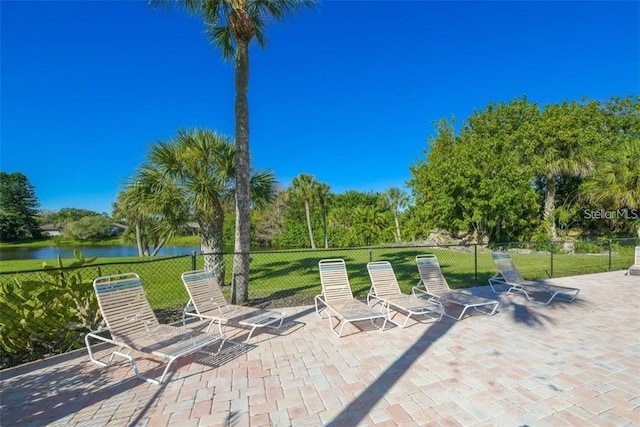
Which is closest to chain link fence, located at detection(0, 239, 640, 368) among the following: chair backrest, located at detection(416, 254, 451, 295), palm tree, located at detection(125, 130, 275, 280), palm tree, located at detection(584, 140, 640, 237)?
palm tree, located at detection(125, 130, 275, 280)

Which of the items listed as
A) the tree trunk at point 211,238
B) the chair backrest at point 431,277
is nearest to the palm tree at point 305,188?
the tree trunk at point 211,238

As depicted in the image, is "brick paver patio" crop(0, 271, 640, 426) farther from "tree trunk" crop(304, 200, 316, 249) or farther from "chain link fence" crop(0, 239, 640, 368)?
"tree trunk" crop(304, 200, 316, 249)

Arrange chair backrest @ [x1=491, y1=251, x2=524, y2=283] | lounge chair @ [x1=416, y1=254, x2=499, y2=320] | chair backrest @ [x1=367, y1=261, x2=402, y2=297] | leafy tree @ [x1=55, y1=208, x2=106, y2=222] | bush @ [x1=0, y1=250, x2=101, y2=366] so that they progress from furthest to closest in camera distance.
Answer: leafy tree @ [x1=55, y1=208, x2=106, y2=222]
chair backrest @ [x1=491, y1=251, x2=524, y2=283]
chair backrest @ [x1=367, y1=261, x2=402, y2=297]
lounge chair @ [x1=416, y1=254, x2=499, y2=320]
bush @ [x1=0, y1=250, x2=101, y2=366]

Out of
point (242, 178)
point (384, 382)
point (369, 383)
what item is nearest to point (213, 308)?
point (242, 178)

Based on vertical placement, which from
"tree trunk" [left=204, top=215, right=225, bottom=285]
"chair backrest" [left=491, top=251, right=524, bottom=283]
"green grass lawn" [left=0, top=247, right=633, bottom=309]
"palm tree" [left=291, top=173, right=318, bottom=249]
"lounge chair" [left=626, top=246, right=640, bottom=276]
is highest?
"palm tree" [left=291, top=173, right=318, bottom=249]

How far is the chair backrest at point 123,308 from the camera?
4.03 metres

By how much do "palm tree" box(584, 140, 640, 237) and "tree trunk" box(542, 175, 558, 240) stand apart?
6.54 metres

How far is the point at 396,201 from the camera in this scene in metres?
35.5

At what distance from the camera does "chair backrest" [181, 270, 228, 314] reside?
5221 millimetres

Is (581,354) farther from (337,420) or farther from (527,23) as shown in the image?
(527,23)

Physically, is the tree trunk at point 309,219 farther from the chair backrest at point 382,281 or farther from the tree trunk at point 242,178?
the chair backrest at point 382,281

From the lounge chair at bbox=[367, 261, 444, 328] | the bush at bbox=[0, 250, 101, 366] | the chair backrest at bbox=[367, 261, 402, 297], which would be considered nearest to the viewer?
the bush at bbox=[0, 250, 101, 366]

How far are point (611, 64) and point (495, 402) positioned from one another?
22.2m

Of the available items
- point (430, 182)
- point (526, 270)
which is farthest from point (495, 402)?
point (430, 182)
